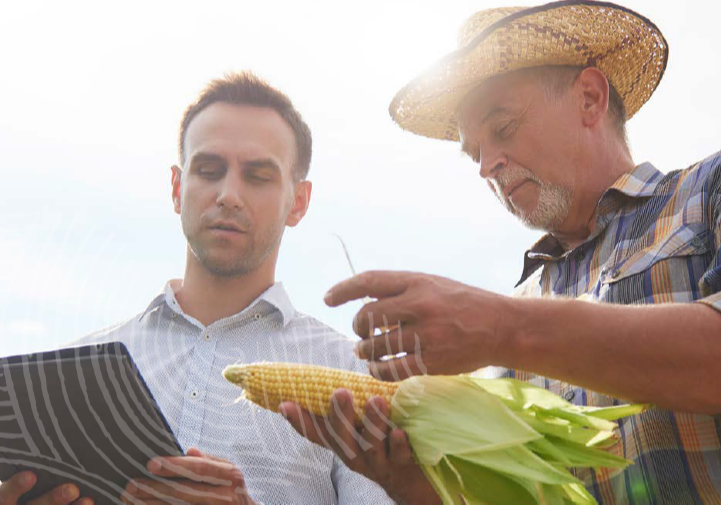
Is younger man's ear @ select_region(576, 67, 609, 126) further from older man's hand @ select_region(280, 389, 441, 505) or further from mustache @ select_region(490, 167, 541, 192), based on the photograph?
older man's hand @ select_region(280, 389, 441, 505)

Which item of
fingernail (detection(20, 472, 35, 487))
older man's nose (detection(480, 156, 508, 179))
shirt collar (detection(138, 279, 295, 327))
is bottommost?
fingernail (detection(20, 472, 35, 487))

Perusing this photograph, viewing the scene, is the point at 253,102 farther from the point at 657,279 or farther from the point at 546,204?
the point at 657,279

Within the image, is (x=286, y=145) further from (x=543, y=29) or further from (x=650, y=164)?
(x=650, y=164)

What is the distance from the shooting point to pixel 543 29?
11.2 feet

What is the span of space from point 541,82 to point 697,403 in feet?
6.76

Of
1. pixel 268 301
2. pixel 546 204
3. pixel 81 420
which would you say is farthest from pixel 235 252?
pixel 546 204

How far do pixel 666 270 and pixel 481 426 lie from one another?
1046 mm

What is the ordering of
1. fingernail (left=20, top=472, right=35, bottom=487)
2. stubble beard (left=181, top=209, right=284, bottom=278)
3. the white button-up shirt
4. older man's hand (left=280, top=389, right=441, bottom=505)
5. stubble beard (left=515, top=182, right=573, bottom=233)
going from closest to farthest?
1. older man's hand (left=280, top=389, right=441, bottom=505)
2. fingernail (left=20, top=472, right=35, bottom=487)
3. the white button-up shirt
4. stubble beard (left=515, top=182, right=573, bottom=233)
5. stubble beard (left=181, top=209, right=284, bottom=278)

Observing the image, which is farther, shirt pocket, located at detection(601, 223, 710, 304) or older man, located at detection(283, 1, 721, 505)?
shirt pocket, located at detection(601, 223, 710, 304)

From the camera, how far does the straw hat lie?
11.2ft

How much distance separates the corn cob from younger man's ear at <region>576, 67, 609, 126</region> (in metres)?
2.13

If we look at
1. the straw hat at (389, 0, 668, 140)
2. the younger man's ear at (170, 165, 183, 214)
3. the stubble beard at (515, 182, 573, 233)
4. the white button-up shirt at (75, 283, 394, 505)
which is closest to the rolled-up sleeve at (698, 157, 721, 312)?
the stubble beard at (515, 182, 573, 233)

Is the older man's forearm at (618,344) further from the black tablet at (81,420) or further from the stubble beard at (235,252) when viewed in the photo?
the stubble beard at (235,252)

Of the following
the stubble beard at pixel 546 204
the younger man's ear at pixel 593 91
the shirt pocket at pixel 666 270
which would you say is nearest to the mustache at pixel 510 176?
the stubble beard at pixel 546 204
